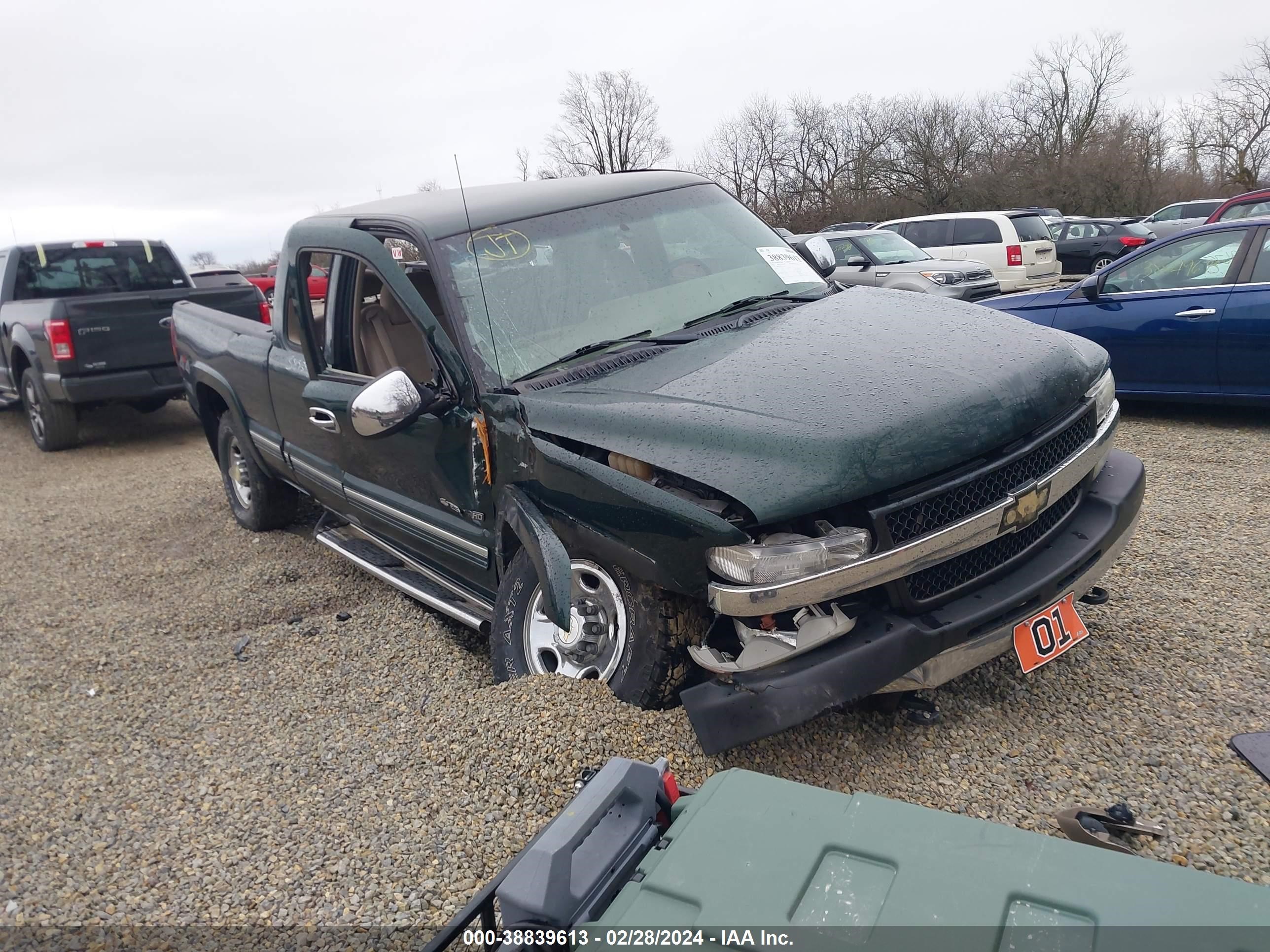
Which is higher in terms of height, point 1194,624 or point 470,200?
point 470,200

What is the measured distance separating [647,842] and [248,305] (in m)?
8.30

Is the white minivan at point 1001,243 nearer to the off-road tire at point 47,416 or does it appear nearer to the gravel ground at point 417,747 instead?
the gravel ground at point 417,747

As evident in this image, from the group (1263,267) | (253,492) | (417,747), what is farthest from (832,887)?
(1263,267)

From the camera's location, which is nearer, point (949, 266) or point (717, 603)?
point (717, 603)

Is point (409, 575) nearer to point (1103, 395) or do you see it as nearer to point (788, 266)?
point (788, 266)

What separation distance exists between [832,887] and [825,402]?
1646 mm

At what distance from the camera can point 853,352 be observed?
3023 mm

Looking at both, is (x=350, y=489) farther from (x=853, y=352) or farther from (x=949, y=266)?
(x=949, y=266)

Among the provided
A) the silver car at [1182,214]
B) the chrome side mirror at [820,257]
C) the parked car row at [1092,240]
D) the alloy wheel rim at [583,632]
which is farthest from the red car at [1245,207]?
the alloy wheel rim at [583,632]

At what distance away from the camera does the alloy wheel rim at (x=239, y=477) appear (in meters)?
6.02

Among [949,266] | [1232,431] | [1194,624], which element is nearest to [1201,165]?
[949,266]

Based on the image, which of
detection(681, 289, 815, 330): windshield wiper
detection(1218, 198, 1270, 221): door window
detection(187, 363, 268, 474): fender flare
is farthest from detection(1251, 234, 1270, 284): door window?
detection(1218, 198, 1270, 221): door window

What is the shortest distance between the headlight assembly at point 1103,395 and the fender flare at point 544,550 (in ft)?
6.12

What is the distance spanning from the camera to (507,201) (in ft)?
12.3
